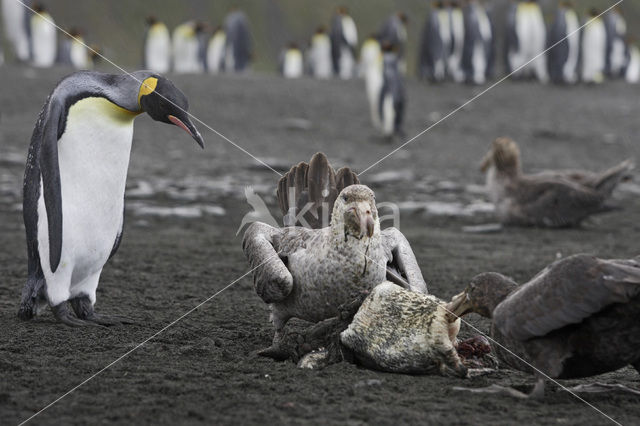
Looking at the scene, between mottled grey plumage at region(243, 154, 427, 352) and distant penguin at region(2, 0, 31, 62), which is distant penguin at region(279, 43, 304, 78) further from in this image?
mottled grey plumage at region(243, 154, 427, 352)

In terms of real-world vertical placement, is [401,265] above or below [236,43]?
below

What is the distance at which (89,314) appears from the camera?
6.15 m

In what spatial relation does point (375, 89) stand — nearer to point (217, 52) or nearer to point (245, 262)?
point (245, 262)

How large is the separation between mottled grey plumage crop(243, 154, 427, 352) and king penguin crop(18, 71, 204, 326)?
42.3 inches

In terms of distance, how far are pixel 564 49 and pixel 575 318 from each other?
2470cm

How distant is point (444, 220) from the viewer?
12148mm

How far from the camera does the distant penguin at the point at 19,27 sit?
96.7 ft

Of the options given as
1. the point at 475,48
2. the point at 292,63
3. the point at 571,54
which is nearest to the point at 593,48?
the point at 571,54

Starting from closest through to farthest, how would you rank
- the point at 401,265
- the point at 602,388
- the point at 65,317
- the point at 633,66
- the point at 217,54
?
the point at 602,388 → the point at 401,265 → the point at 65,317 → the point at 217,54 → the point at 633,66

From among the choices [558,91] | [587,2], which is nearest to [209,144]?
[558,91]

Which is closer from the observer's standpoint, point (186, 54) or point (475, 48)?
point (475, 48)

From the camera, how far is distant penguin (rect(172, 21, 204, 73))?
107 feet

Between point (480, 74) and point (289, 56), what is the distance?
922cm

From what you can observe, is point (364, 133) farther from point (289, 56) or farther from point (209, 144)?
point (289, 56)
